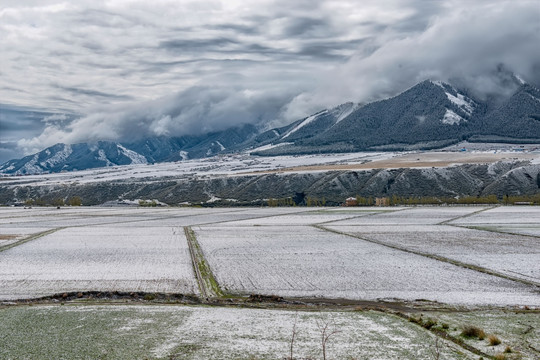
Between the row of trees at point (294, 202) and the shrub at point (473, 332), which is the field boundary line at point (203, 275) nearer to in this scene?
the shrub at point (473, 332)

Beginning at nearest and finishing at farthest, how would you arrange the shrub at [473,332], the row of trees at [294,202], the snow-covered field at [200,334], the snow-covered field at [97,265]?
the snow-covered field at [200,334] → the shrub at [473,332] → the snow-covered field at [97,265] → the row of trees at [294,202]

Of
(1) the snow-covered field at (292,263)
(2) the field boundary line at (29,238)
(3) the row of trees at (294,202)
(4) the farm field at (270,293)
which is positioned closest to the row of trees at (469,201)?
(3) the row of trees at (294,202)

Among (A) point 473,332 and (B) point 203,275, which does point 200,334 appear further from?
(B) point 203,275

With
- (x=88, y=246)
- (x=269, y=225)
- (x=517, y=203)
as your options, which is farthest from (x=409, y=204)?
(x=88, y=246)

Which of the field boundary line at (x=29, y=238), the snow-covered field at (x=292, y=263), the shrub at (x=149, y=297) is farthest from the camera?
the field boundary line at (x=29, y=238)

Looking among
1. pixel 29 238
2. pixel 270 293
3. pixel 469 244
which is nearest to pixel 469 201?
pixel 469 244

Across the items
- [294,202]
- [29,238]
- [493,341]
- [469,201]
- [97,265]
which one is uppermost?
[294,202]

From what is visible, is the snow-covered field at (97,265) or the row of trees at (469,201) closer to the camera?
the snow-covered field at (97,265)
